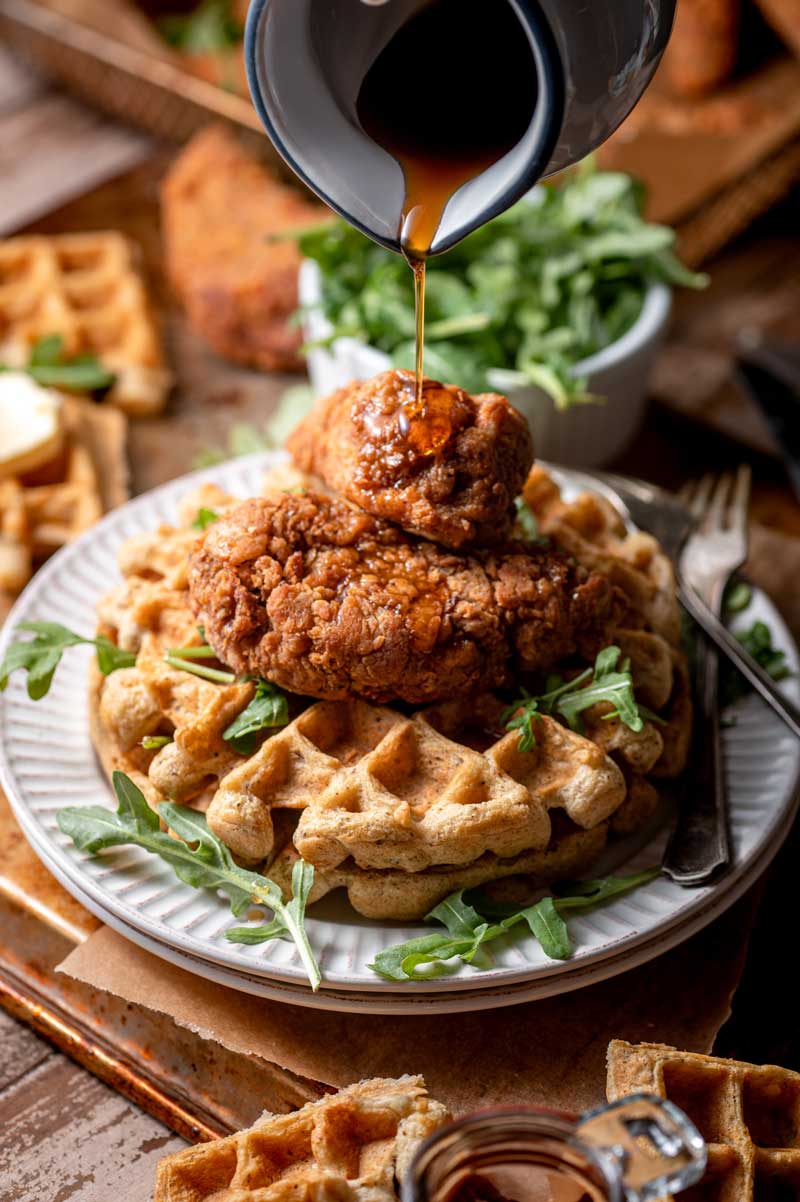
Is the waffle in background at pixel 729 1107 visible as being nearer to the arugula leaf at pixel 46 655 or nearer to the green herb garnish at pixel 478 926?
the green herb garnish at pixel 478 926

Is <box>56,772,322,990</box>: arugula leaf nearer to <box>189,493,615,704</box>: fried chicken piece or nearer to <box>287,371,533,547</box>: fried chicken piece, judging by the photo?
<box>189,493,615,704</box>: fried chicken piece

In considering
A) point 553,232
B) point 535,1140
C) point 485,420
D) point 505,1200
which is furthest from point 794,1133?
point 553,232

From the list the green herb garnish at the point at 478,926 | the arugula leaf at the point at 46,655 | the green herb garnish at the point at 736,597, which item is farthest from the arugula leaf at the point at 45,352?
the green herb garnish at the point at 478,926

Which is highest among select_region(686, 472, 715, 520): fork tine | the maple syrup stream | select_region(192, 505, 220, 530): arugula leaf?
the maple syrup stream

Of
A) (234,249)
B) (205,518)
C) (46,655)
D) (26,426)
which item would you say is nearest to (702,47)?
(234,249)

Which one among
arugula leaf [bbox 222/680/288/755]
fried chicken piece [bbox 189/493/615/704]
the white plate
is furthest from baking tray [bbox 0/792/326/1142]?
fried chicken piece [bbox 189/493/615/704]

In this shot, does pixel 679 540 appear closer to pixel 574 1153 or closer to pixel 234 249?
pixel 574 1153
